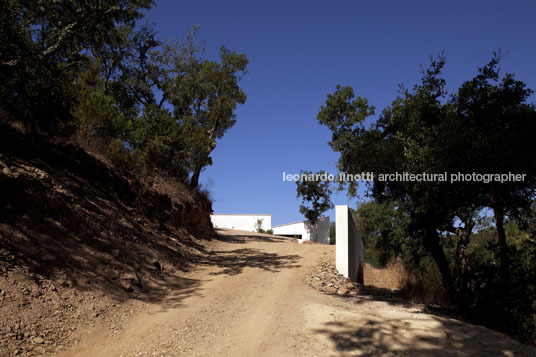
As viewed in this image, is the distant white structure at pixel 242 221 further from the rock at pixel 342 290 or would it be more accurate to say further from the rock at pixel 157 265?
the rock at pixel 157 265

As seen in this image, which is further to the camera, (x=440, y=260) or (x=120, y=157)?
(x=120, y=157)

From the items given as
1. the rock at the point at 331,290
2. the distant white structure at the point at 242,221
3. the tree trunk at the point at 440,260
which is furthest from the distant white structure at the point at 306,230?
the rock at the point at 331,290

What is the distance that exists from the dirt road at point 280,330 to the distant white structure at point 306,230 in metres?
29.2

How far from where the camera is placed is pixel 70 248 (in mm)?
6883

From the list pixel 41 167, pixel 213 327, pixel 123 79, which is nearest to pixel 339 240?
pixel 213 327

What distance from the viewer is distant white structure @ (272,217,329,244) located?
37.8 m

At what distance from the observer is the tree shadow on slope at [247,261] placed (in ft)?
35.0

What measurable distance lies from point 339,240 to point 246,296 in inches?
179

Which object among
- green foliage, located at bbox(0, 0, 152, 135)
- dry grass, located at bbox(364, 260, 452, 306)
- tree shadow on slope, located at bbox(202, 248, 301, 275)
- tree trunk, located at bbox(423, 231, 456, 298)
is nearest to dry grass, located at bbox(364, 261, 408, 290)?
dry grass, located at bbox(364, 260, 452, 306)

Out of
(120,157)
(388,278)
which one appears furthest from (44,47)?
(388,278)

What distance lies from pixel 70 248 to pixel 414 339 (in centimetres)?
667

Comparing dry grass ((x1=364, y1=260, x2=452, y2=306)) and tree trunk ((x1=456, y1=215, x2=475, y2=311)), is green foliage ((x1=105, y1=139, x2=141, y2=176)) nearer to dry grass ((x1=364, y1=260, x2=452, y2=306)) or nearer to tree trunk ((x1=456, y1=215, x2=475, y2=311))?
dry grass ((x1=364, y1=260, x2=452, y2=306))

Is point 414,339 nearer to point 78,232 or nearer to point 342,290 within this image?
point 342,290

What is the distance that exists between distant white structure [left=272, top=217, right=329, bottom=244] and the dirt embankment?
26656 millimetres
